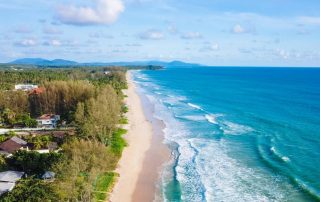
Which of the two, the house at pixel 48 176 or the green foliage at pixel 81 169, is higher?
the green foliage at pixel 81 169

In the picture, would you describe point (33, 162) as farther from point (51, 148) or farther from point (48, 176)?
point (51, 148)

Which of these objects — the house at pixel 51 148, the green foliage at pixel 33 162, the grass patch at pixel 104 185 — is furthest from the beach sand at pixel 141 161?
the house at pixel 51 148

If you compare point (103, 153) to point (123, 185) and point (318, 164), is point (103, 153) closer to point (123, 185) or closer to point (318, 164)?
point (123, 185)

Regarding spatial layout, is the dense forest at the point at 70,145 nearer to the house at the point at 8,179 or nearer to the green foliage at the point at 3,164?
the green foliage at the point at 3,164

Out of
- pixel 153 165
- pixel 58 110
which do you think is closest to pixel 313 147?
pixel 153 165

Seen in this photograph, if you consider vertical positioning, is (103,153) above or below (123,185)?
above

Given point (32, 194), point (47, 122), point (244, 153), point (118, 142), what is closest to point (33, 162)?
point (32, 194)
